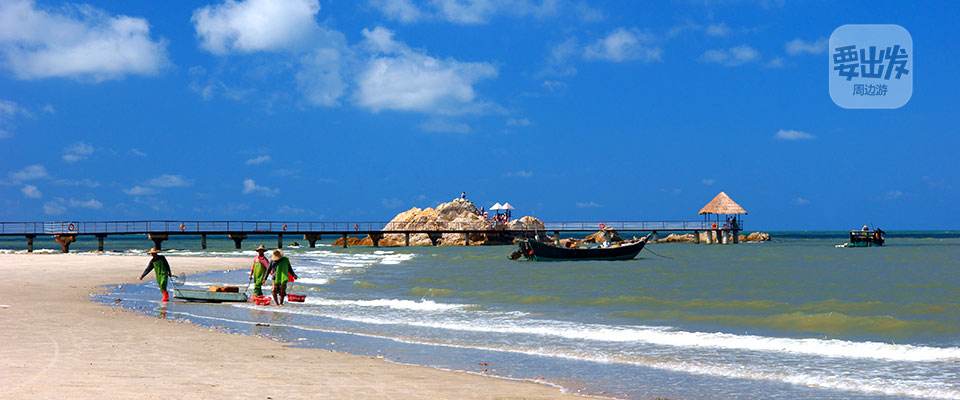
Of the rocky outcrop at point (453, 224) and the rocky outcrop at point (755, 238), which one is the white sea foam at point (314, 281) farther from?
the rocky outcrop at point (755, 238)

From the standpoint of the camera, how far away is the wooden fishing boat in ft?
62.4

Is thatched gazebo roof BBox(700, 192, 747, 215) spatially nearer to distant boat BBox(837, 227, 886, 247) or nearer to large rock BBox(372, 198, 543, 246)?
distant boat BBox(837, 227, 886, 247)

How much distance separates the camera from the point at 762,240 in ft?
341

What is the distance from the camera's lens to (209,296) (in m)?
19.2

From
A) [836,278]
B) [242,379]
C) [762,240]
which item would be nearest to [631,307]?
[242,379]

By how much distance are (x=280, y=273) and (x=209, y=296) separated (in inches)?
91.8

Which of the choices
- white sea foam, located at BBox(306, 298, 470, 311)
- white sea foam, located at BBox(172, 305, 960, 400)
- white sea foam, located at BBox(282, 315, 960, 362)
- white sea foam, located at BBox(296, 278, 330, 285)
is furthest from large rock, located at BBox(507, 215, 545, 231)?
white sea foam, located at BBox(172, 305, 960, 400)

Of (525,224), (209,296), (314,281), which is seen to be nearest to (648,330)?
(209,296)

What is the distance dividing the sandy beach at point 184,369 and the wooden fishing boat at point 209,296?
461cm

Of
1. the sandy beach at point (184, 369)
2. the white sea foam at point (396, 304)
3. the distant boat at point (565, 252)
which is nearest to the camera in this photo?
the sandy beach at point (184, 369)

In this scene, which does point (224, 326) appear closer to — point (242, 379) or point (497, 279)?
point (242, 379)

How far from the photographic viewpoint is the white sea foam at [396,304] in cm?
1889

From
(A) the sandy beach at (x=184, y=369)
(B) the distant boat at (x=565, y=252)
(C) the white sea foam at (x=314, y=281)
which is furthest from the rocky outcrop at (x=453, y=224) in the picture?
(A) the sandy beach at (x=184, y=369)

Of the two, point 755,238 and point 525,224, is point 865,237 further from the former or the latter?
point 525,224
